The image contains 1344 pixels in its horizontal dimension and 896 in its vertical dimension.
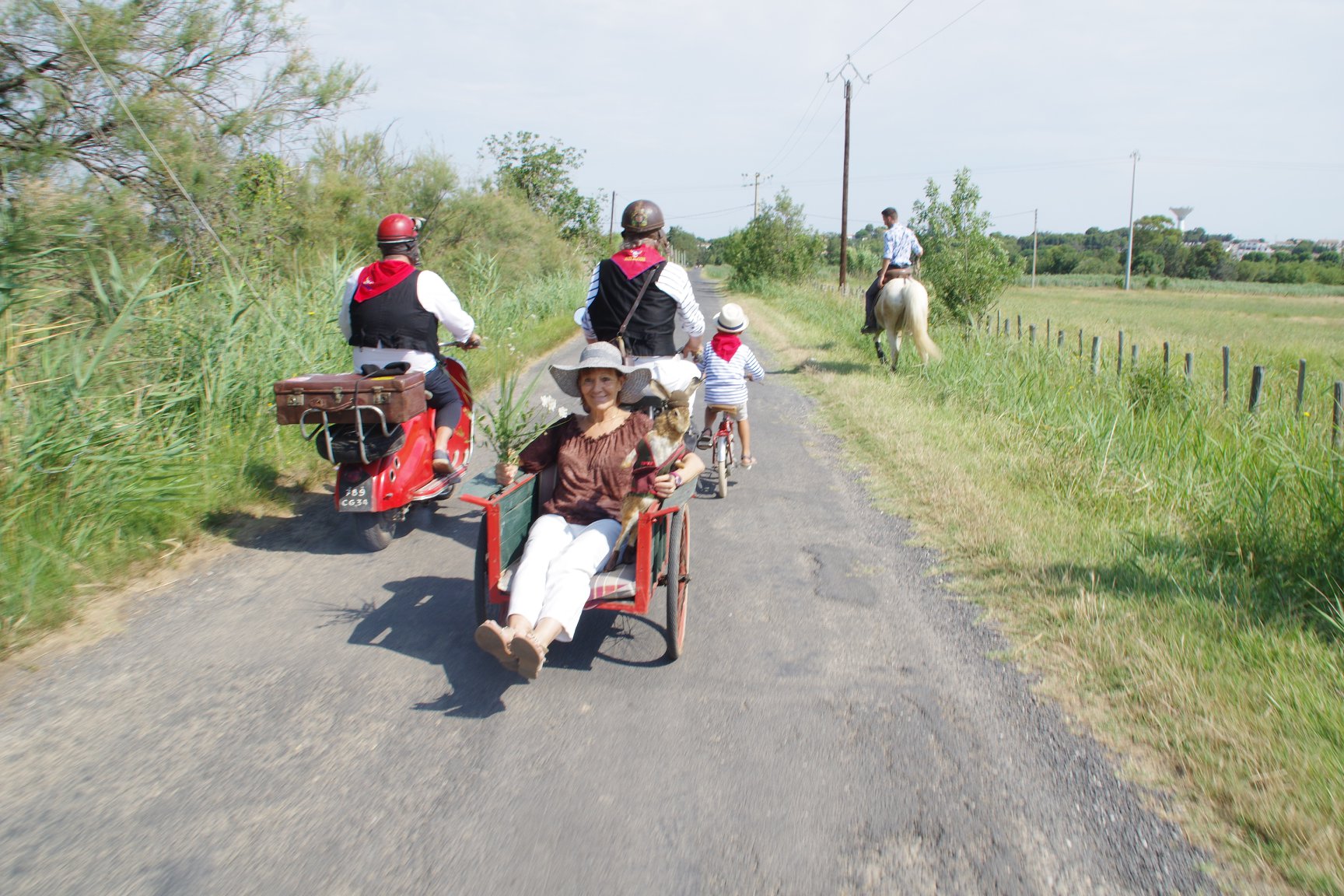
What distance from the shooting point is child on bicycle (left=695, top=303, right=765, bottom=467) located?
7250mm

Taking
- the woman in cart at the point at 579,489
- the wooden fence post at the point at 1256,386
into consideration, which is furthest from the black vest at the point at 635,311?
the wooden fence post at the point at 1256,386

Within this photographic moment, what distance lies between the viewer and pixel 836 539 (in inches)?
237

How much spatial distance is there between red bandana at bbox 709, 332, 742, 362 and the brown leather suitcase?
9.02 feet

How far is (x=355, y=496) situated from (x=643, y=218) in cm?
236

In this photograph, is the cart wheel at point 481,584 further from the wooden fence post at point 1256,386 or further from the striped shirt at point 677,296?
the wooden fence post at point 1256,386

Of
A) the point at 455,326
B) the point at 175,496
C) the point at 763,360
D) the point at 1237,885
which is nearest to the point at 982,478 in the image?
the point at 455,326

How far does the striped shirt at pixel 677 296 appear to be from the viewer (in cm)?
539

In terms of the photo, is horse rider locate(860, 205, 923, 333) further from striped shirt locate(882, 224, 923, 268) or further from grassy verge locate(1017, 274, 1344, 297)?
grassy verge locate(1017, 274, 1344, 297)

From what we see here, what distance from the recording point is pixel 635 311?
5434 mm

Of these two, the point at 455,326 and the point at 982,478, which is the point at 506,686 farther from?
the point at 982,478

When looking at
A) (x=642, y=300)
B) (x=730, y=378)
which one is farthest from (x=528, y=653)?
(x=730, y=378)

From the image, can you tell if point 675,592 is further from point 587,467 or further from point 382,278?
point 382,278

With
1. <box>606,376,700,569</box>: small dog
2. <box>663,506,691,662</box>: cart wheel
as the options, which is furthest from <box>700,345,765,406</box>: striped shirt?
<box>663,506,691,662</box>: cart wheel

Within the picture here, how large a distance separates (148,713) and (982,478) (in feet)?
18.6
